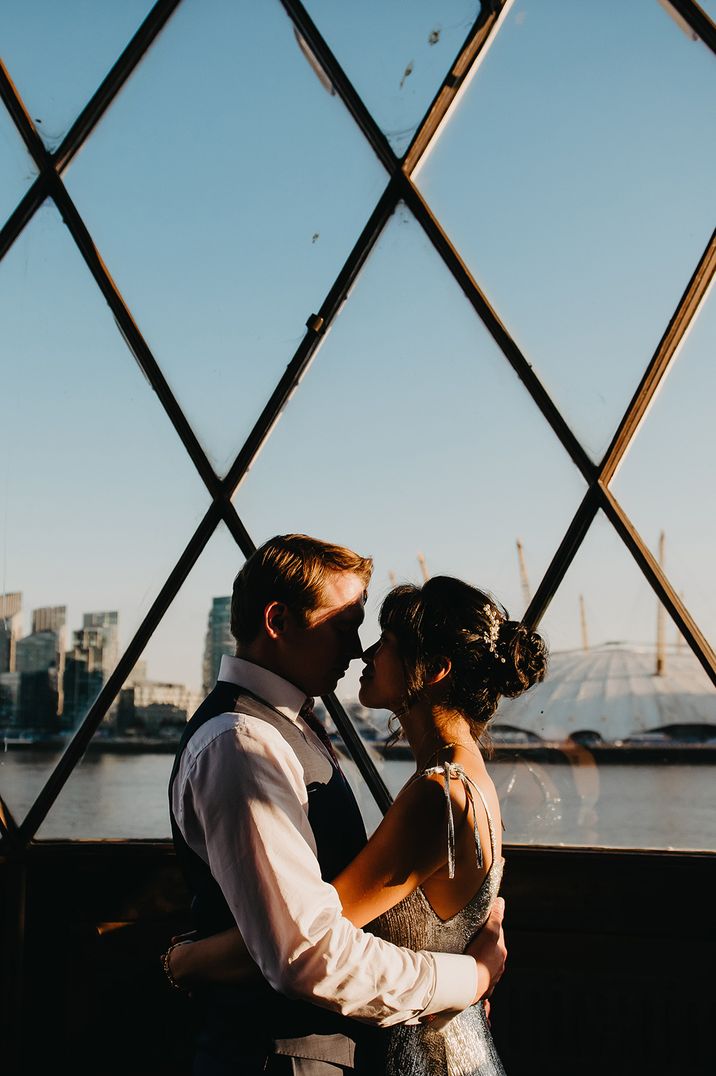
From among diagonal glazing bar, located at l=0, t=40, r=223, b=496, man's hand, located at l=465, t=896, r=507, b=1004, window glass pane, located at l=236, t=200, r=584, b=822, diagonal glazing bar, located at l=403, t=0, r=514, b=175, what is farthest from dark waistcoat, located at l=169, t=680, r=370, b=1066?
diagonal glazing bar, located at l=403, t=0, r=514, b=175

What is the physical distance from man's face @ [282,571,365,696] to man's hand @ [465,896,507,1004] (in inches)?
20.4

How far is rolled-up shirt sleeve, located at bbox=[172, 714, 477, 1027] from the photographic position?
1127 mm

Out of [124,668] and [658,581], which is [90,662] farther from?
[658,581]

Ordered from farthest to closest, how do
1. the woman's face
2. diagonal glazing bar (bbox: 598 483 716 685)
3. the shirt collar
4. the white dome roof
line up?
the white dome roof
diagonal glazing bar (bbox: 598 483 716 685)
the woman's face
the shirt collar

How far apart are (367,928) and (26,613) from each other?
6.15 feet

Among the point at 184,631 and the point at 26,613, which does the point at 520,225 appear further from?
the point at 26,613

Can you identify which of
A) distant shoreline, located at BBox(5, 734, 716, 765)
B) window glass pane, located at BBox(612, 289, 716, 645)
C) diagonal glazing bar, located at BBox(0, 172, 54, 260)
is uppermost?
diagonal glazing bar, located at BBox(0, 172, 54, 260)

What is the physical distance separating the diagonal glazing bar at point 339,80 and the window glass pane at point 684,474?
115 cm

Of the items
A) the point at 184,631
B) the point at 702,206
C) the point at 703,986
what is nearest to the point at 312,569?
the point at 184,631

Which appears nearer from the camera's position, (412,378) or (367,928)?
(367,928)

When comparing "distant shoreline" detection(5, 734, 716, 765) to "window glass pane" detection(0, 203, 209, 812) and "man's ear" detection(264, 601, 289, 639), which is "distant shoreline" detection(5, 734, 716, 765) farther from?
"man's ear" detection(264, 601, 289, 639)

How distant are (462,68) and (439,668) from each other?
6.98 ft

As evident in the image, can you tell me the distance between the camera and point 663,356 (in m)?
2.61

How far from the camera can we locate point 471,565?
2670 mm
